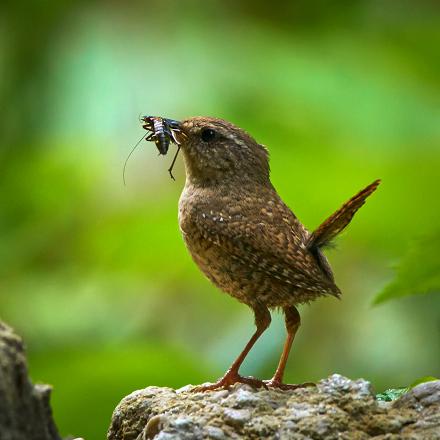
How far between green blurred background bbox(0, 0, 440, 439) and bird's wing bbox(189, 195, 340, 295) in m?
1.46

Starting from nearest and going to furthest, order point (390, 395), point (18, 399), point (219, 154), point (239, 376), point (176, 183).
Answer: point (18, 399) < point (390, 395) < point (239, 376) < point (219, 154) < point (176, 183)

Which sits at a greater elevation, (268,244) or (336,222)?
(336,222)

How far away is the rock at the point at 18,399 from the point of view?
1.75m

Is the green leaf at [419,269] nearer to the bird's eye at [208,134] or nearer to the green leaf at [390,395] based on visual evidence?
the green leaf at [390,395]

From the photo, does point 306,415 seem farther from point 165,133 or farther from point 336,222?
point 165,133

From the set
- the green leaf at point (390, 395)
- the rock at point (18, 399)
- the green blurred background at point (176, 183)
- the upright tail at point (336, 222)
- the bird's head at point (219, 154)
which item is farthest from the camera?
the green blurred background at point (176, 183)

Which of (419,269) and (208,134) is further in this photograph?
(208,134)

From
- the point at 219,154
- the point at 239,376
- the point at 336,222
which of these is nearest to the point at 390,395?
the point at 239,376

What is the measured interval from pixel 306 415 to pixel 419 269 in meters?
0.42

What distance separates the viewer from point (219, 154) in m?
3.18

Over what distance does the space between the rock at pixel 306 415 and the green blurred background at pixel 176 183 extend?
1.94m

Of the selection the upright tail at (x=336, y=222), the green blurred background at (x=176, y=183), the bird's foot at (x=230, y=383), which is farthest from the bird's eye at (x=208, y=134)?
the green blurred background at (x=176, y=183)

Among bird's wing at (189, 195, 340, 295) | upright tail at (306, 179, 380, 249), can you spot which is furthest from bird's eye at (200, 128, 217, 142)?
upright tail at (306, 179, 380, 249)

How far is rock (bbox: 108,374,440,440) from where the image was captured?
218 centimetres
